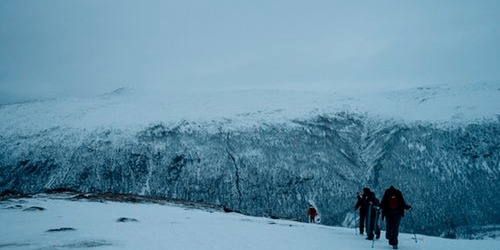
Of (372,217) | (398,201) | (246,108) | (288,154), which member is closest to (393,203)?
(398,201)

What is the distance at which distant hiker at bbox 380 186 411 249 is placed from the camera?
1398 cm

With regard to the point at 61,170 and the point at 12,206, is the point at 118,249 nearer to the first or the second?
the point at 12,206

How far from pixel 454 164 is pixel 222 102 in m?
30.5

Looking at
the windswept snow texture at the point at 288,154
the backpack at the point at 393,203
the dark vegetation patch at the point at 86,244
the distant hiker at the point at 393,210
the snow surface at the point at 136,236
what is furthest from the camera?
the windswept snow texture at the point at 288,154

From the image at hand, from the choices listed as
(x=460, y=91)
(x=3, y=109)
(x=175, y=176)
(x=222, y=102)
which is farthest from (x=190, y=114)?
(x=460, y=91)

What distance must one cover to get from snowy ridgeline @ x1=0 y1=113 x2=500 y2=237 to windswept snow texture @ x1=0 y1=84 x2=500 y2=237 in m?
0.11

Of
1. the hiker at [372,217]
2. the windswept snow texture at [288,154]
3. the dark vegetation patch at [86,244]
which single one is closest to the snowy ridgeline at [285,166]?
the windswept snow texture at [288,154]

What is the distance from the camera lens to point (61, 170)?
4359 cm

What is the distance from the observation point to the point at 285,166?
4325cm

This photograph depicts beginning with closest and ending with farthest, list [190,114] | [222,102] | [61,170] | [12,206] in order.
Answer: [12,206] → [61,170] → [190,114] → [222,102]

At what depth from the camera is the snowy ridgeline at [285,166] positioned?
3800 cm

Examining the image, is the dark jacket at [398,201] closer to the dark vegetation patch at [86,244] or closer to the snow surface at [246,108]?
the dark vegetation patch at [86,244]

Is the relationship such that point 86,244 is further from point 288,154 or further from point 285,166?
point 288,154

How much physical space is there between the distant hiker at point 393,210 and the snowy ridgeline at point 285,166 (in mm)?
23105
